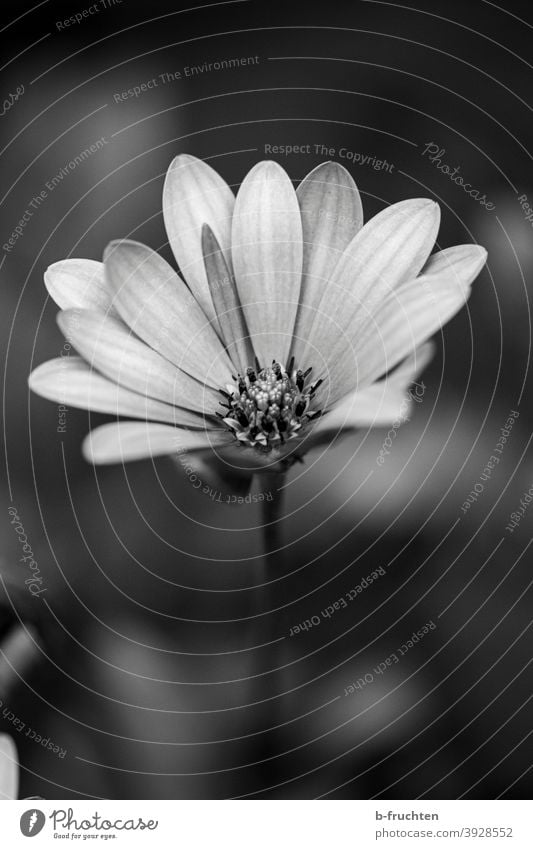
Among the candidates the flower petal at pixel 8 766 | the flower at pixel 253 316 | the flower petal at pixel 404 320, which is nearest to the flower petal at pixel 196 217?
the flower at pixel 253 316

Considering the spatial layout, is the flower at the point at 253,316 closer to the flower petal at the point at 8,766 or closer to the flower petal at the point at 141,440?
the flower petal at the point at 141,440

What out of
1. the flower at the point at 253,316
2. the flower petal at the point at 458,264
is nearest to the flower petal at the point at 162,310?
the flower at the point at 253,316

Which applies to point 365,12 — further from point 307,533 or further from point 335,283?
point 307,533

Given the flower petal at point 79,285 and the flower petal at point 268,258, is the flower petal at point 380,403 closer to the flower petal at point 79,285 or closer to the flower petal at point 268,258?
the flower petal at point 268,258

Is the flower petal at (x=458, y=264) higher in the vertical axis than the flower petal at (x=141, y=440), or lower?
higher

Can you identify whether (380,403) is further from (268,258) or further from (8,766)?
(8,766)

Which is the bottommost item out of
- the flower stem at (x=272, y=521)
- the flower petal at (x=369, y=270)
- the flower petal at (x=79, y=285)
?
the flower stem at (x=272, y=521)
